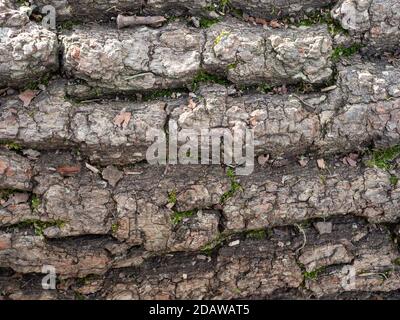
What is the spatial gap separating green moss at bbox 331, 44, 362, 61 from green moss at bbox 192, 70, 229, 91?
1.17 meters

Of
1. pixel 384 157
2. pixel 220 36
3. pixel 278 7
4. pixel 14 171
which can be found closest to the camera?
pixel 14 171

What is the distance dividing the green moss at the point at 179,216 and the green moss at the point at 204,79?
1267 millimetres

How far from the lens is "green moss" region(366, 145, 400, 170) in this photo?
16.7ft

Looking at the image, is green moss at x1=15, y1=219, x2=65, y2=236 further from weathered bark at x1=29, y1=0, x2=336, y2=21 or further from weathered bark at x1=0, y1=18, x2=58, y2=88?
weathered bark at x1=29, y1=0, x2=336, y2=21

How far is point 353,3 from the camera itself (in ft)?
16.1

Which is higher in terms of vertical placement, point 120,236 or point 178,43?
point 178,43

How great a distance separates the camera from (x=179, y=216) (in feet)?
16.2

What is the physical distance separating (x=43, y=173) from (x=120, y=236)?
1.00 m

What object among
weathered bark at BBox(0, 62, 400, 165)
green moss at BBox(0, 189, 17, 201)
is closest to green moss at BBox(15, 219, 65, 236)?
green moss at BBox(0, 189, 17, 201)

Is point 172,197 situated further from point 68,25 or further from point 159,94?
point 68,25

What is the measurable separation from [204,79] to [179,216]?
1428 millimetres

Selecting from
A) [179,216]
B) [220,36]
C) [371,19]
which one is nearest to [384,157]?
[371,19]

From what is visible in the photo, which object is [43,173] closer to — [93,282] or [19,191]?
[19,191]

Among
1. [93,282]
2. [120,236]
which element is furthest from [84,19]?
[93,282]
